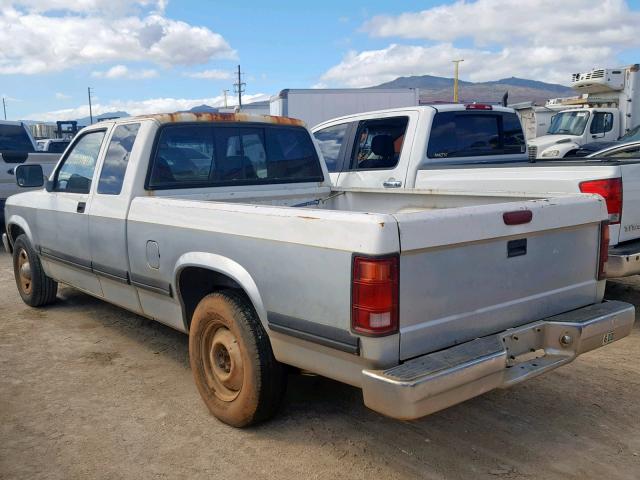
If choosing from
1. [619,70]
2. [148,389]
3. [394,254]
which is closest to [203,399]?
[148,389]

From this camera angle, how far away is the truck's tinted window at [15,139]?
11.0m

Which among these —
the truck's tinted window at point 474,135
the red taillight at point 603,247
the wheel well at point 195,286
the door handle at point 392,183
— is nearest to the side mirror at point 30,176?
the wheel well at point 195,286

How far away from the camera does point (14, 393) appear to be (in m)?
4.18

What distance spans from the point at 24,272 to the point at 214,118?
3031 millimetres

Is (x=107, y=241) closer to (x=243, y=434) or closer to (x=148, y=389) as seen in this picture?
(x=148, y=389)

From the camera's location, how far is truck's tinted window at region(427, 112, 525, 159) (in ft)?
21.4

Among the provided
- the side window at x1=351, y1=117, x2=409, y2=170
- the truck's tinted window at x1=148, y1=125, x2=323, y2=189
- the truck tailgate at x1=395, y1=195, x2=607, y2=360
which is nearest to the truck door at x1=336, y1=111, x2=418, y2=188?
the side window at x1=351, y1=117, x2=409, y2=170

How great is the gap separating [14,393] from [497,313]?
328 cm

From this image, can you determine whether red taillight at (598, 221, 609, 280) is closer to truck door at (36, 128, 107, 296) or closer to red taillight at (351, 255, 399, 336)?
red taillight at (351, 255, 399, 336)

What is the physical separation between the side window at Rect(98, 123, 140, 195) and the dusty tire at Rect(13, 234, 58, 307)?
1.76m

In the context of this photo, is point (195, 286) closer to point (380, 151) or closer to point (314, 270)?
point (314, 270)

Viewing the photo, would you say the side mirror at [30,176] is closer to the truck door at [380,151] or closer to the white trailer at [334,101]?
the truck door at [380,151]

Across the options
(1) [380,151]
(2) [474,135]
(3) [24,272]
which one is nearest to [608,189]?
(2) [474,135]

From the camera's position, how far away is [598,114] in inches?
696
